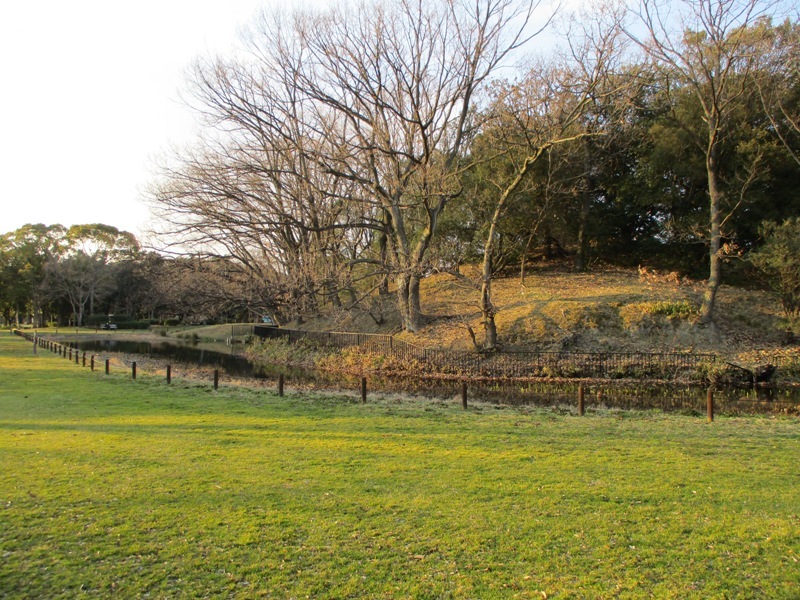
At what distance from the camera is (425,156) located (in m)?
23.7

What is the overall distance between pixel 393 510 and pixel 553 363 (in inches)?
645

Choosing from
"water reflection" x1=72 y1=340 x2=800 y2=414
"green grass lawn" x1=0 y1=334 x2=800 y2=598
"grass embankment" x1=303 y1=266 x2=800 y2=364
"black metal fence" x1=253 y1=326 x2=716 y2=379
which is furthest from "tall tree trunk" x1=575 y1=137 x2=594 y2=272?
"green grass lawn" x1=0 y1=334 x2=800 y2=598

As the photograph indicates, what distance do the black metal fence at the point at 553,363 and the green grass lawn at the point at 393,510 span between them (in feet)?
30.8

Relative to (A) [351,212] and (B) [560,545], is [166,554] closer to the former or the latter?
(B) [560,545]

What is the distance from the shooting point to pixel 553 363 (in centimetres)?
2128

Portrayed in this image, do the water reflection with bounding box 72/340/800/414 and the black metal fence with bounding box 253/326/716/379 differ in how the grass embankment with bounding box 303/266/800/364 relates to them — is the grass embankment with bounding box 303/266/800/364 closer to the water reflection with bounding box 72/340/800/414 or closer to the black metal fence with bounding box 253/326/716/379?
the black metal fence with bounding box 253/326/716/379

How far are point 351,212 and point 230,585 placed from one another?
25.5 meters

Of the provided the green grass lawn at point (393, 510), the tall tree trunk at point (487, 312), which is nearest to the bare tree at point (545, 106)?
the tall tree trunk at point (487, 312)

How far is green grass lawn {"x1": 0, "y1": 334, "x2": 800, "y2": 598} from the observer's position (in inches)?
176

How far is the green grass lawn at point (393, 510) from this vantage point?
14.7 feet

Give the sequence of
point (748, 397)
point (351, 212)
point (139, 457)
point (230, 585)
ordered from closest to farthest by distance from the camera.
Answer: point (230, 585) → point (139, 457) → point (748, 397) → point (351, 212)

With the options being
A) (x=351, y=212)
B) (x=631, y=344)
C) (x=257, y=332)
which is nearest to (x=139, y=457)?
(x=631, y=344)

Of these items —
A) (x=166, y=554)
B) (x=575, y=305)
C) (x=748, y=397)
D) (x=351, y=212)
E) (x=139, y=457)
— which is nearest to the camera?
(x=166, y=554)

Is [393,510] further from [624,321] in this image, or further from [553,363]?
[624,321]
